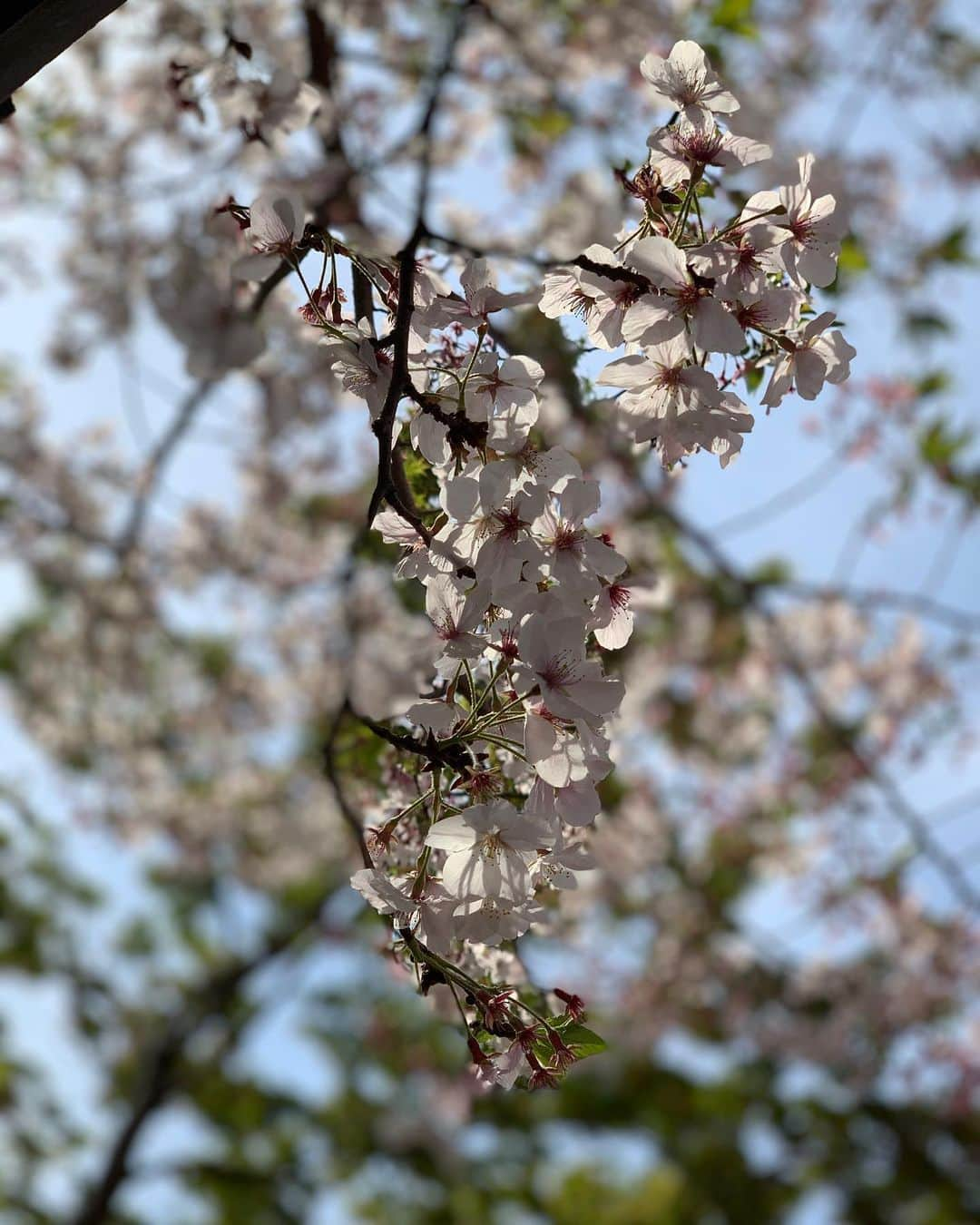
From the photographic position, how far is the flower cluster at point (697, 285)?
76 centimetres

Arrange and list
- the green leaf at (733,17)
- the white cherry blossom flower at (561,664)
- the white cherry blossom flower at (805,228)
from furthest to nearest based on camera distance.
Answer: the green leaf at (733,17) < the white cherry blossom flower at (805,228) < the white cherry blossom flower at (561,664)

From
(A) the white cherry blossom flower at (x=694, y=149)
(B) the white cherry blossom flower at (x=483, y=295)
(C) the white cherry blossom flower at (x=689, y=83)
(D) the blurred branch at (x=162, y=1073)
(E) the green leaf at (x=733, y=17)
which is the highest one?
(D) the blurred branch at (x=162, y=1073)

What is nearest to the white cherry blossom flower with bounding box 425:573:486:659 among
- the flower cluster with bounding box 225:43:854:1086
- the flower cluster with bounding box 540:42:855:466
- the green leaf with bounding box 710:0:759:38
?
the flower cluster with bounding box 225:43:854:1086

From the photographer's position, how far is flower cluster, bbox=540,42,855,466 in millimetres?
758

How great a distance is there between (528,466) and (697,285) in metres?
0.19

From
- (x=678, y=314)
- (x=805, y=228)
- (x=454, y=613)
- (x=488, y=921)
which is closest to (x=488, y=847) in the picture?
(x=488, y=921)

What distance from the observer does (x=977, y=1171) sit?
21.3 feet

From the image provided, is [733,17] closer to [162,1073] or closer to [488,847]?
[488,847]

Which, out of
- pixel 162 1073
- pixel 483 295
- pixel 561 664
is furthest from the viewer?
pixel 162 1073

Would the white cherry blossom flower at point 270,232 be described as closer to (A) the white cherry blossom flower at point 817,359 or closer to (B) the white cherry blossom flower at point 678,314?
(B) the white cherry blossom flower at point 678,314

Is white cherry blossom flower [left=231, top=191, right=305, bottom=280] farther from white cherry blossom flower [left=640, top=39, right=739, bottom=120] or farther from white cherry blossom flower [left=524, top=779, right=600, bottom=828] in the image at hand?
white cherry blossom flower [left=524, top=779, right=600, bottom=828]

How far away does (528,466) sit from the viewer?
A: 2.55 ft

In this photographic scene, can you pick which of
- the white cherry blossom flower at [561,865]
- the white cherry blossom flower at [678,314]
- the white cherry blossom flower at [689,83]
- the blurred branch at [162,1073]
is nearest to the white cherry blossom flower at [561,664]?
the white cherry blossom flower at [561,865]

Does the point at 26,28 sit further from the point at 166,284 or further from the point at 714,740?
the point at 714,740
